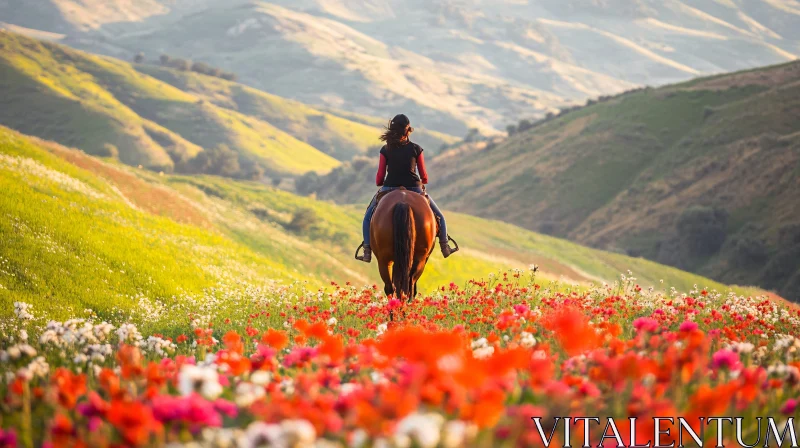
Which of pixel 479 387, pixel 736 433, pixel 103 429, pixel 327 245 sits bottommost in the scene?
pixel 327 245

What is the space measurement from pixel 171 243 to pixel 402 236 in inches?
649

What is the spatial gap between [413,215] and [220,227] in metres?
27.3

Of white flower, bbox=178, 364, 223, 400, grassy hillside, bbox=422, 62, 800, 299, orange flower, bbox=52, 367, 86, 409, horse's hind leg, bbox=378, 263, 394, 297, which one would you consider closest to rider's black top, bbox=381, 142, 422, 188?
horse's hind leg, bbox=378, 263, 394, 297

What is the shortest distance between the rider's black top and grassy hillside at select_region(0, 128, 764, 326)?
4642mm

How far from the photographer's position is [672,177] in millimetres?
103500

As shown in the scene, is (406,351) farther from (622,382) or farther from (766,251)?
(766,251)

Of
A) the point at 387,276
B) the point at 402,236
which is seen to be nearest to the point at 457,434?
the point at 402,236

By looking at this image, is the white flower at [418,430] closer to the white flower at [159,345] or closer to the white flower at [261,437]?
the white flower at [261,437]

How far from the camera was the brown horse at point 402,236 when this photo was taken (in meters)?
14.8

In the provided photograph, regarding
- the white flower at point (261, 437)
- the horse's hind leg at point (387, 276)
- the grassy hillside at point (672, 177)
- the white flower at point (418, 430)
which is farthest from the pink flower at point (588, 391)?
the grassy hillside at point (672, 177)

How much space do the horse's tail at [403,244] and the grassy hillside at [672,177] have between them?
6498cm

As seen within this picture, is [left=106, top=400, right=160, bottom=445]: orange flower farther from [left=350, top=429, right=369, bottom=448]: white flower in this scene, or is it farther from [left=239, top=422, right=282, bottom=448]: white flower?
[left=350, top=429, right=369, bottom=448]: white flower

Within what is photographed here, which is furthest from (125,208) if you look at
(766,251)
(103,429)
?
(766,251)

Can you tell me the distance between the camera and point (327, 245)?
1917 inches
